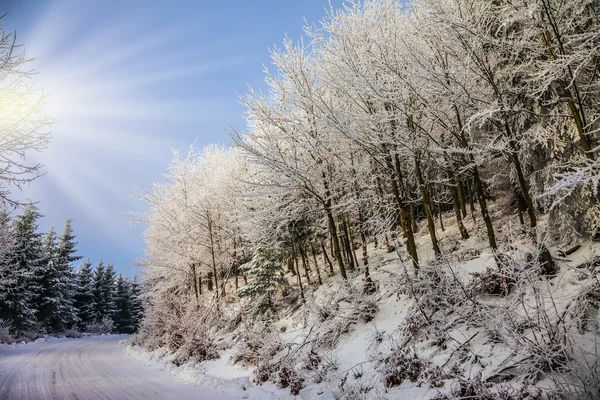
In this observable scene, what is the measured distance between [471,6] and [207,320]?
15.0m

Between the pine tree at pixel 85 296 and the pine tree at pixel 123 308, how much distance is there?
23.7 feet

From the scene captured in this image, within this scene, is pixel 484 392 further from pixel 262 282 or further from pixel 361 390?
pixel 262 282

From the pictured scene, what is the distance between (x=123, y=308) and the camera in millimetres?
50031

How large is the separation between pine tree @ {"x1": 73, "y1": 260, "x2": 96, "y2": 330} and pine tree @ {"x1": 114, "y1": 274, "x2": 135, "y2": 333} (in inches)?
284

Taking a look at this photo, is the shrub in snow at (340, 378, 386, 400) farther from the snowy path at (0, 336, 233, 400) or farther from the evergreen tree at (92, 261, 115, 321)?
the evergreen tree at (92, 261, 115, 321)

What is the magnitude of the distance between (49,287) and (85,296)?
33.9 ft

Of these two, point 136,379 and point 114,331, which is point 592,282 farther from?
point 114,331

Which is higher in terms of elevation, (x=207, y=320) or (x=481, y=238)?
(x=481, y=238)

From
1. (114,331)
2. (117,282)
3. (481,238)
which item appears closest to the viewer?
(481,238)

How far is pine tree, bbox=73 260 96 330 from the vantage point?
125 feet

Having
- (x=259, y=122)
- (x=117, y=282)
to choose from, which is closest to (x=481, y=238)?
(x=259, y=122)

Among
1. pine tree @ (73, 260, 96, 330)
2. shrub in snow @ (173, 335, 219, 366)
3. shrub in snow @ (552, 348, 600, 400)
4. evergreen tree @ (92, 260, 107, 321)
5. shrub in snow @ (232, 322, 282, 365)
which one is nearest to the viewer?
shrub in snow @ (552, 348, 600, 400)

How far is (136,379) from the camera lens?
9.49m

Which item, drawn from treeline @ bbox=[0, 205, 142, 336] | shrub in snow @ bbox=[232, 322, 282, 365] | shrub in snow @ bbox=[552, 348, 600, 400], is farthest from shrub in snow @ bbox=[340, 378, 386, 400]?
treeline @ bbox=[0, 205, 142, 336]
